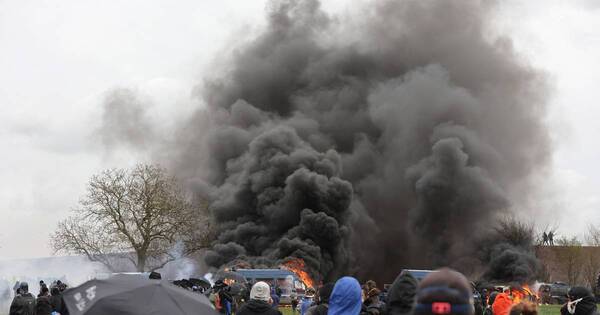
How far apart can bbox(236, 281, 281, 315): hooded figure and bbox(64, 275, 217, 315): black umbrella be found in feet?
7.46

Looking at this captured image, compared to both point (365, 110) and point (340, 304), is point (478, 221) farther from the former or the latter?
point (340, 304)

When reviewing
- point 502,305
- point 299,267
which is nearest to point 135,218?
point 299,267

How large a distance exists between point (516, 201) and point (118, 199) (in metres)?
38.9

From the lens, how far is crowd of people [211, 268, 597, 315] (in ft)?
10.2

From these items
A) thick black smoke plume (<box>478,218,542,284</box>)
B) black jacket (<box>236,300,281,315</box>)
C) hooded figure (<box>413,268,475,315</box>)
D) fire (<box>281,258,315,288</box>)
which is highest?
thick black smoke plume (<box>478,218,542,284</box>)

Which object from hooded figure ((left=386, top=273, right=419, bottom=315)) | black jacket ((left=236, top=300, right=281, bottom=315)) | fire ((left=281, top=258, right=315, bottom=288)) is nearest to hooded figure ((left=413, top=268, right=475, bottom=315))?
hooded figure ((left=386, top=273, right=419, bottom=315))

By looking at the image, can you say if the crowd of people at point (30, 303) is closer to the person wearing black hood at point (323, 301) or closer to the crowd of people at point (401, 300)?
the crowd of people at point (401, 300)

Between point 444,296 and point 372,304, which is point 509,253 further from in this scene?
point 444,296

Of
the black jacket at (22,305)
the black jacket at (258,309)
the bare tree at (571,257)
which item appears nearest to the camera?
the black jacket at (258,309)

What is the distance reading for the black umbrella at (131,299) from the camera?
18.1 ft

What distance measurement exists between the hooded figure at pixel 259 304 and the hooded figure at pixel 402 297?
182 cm

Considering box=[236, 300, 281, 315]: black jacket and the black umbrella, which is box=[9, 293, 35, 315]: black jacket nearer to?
box=[236, 300, 281, 315]: black jacket

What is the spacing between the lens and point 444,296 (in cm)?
310

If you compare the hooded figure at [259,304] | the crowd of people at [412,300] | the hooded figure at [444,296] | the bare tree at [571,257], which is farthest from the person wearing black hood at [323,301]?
the bare tree at [571,257]
